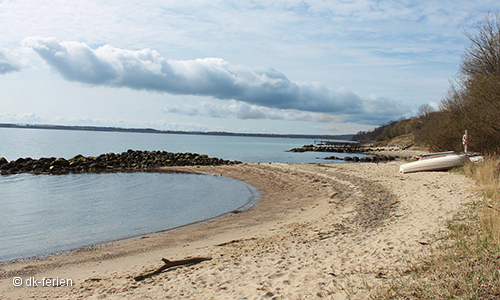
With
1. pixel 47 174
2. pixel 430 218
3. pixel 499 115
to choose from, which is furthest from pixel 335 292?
pixel 47 174

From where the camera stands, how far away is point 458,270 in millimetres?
4969

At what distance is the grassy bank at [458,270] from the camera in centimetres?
434

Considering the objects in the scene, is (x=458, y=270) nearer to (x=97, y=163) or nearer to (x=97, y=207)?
(x=97, y=207)

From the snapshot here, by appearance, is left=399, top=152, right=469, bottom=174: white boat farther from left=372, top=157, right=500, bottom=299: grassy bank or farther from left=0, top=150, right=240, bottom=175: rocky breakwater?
left=0, top=150, right=240, bottom=175: rocky breakwater

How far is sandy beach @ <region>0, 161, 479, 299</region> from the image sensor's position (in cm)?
587

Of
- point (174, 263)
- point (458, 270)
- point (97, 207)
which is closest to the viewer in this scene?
point (458, 270)

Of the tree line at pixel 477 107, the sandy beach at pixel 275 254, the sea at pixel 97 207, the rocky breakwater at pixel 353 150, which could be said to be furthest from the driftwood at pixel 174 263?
the rocky breakwater at pixel 353 150

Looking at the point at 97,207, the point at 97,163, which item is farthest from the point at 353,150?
the point at 97,207

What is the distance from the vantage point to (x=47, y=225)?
507 inches

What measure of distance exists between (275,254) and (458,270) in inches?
153

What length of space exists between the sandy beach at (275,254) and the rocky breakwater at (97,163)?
24.8 metres

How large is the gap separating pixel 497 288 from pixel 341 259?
2.96 meters

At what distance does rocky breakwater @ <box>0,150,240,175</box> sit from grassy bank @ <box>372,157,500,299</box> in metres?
31.3

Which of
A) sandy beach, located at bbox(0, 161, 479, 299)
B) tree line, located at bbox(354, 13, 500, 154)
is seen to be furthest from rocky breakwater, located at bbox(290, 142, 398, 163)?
sandy beach, located at bbox(0, 161, 479, 299)
